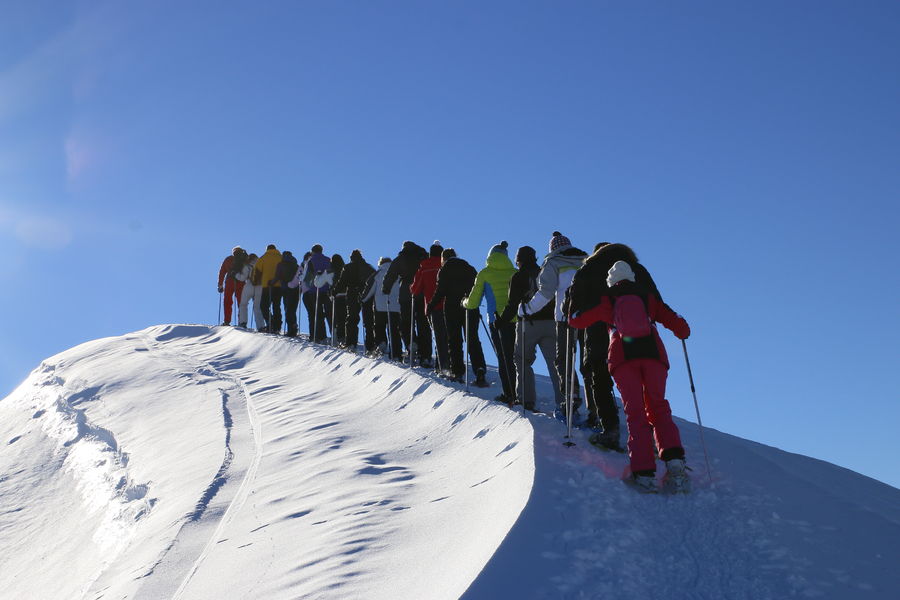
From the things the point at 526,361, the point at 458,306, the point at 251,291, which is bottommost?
the point at 526,361

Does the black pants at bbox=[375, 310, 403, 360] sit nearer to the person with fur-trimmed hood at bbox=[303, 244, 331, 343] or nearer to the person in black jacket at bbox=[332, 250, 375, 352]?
the person in black jacket at bbox=[332, 250, 375, 352]

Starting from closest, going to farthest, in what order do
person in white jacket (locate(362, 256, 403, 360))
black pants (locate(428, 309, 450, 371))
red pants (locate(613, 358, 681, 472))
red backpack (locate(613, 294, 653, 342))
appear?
1. red pants (locate(613, 358, 681, 472))
2. red backpack (locate(613, 294, 653, 342))
3. black pants (locate(428, 309, 450, 371))
4. person in white jacket (locate(362, 256, 403, 360))

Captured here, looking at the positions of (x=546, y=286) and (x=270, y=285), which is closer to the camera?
(x=546, y=286)

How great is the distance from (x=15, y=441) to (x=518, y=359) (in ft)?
38.4

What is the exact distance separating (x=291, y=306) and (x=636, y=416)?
14153 mm

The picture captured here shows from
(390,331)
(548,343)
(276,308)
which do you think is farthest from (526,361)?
(276,308)

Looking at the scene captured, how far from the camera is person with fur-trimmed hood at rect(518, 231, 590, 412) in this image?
8.14 meters

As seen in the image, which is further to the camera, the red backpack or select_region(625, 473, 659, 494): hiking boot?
→ the red backpack

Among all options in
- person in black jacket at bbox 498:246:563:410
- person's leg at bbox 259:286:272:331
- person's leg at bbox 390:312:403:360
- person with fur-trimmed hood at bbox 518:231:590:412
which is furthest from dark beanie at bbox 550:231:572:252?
person's leg at bbox 259:286:272:331

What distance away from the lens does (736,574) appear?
16.3 ft

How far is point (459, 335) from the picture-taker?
1184 centimetres

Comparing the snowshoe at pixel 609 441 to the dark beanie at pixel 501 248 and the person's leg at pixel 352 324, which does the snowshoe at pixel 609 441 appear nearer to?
the dark beanie at pixel 501 248

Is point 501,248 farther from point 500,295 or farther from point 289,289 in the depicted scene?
point 289,289

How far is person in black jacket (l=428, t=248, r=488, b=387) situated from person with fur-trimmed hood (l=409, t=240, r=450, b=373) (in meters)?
0.71
